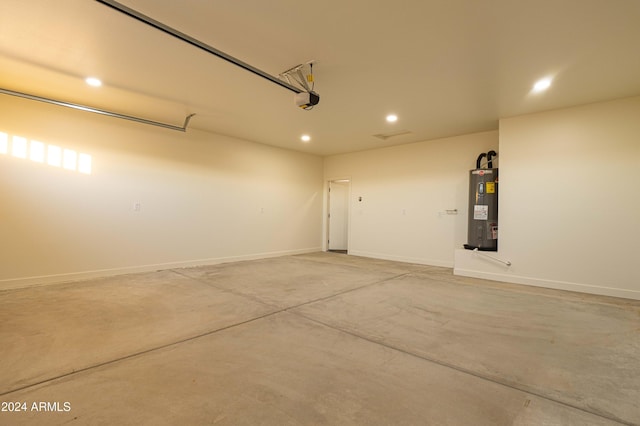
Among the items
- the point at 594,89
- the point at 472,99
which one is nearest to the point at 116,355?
the point at 472,99

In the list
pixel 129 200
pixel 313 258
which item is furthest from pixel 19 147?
pixel 313 258

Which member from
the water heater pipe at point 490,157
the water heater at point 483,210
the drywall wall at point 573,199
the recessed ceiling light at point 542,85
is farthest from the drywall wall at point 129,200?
the recessed ceiling light at point 542,85

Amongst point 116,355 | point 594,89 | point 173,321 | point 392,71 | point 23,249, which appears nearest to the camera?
point 116,355

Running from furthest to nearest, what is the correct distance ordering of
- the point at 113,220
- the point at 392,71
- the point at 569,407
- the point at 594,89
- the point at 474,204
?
the point at 474,204, the point at 113,220, the point at 594,89, the point at 392,71, the point at 569,407

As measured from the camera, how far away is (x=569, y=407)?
1.65m

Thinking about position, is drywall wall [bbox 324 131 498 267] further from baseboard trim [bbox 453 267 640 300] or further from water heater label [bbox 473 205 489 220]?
baseboard trim [bbox 453 267 640 300]

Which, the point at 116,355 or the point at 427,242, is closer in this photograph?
the point at 116,355

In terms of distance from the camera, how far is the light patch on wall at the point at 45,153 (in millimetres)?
3924

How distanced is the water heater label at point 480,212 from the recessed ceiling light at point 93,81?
5981 mm

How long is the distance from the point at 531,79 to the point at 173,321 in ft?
15.9

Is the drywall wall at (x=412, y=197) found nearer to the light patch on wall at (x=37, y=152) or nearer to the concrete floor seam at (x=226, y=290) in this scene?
the concrete floor seam at (x=226, y=290)

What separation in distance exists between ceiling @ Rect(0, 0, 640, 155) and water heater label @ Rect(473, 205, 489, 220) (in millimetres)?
1545

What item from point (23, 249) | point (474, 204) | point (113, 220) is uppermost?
point (474, 204)

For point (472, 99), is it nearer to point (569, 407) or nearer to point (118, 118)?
point (569, 407)
